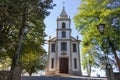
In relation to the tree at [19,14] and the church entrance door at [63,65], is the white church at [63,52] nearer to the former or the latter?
the church entrance door at [63,65]

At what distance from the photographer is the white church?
36250mm

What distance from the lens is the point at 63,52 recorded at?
122 ft

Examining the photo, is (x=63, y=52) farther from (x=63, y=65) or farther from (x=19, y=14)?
(x=19, y=14)

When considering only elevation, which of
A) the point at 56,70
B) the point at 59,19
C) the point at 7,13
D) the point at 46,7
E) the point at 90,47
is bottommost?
the point at 56,70

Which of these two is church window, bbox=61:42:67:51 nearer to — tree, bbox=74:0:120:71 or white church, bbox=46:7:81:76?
white church, bbox=46:7:81:76

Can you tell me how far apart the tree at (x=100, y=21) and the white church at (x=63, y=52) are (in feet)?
54.6

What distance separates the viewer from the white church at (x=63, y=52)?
119 ft

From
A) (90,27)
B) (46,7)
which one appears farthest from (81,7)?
(46,7)

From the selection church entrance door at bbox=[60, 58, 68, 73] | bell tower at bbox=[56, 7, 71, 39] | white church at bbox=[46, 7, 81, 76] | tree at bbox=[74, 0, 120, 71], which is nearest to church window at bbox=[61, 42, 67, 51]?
white church at bbox=[46, 7, 81, 76]

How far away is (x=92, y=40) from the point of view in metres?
19.4

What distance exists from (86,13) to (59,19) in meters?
20.0

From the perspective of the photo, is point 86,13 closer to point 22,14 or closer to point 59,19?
point 22,14

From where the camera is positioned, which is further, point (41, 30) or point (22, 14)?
point (41, 30)

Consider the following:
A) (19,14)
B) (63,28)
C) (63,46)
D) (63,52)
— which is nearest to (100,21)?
(19,14)
